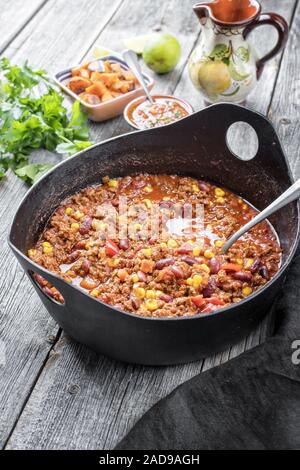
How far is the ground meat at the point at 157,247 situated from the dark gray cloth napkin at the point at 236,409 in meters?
0.25

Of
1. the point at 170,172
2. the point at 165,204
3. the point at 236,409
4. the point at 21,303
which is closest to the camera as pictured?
the point at 236,409

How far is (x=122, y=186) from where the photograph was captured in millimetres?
3057

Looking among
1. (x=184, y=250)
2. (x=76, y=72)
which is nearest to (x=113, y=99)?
(x=76, y=72)

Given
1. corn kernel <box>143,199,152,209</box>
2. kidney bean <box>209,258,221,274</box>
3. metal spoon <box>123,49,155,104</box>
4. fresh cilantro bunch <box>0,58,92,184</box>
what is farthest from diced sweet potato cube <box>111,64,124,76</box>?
kidney bean <box>209,258,221,274</box>

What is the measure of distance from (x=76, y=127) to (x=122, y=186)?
0.70m

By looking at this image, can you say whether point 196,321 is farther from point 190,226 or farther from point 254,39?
point 254,39

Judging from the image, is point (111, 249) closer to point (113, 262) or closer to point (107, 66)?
point (113, 262)

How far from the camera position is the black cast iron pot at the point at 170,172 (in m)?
2.15

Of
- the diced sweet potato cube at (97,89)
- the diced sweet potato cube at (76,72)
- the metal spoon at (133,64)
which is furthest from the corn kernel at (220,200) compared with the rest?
the diced sweet potato cube at (76,72)

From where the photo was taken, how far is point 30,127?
3385mm

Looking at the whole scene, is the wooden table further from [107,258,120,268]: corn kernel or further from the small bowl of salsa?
[107,258,120,268]: corn kernel

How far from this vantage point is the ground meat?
2477 mm

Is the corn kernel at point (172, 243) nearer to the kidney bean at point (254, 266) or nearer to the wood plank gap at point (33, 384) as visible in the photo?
the kidney bean at point (254, 266)

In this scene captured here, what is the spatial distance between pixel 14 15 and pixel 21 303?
8.73 feet
